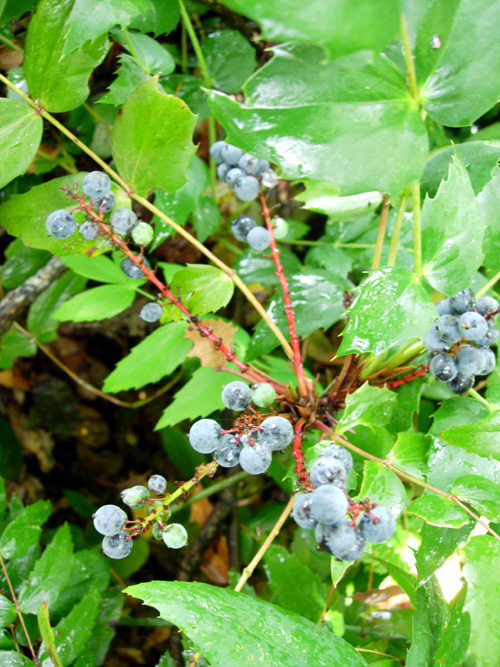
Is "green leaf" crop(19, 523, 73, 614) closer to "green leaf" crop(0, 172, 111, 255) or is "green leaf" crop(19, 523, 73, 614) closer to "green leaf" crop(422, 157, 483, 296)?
"green leaf" crop(0, 172, 111, 255)

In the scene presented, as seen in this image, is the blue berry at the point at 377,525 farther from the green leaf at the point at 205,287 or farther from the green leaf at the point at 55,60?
the green leaf at the point at 55,60

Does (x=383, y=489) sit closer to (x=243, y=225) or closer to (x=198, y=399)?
(x=198, y=399)

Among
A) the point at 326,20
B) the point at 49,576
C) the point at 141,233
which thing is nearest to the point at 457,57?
the point at 326,20

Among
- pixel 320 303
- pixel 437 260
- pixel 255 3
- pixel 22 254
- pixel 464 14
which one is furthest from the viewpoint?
pixel 22 254

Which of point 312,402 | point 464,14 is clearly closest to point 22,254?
point 312,402

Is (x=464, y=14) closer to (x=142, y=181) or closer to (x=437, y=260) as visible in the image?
(x=437, y=260)

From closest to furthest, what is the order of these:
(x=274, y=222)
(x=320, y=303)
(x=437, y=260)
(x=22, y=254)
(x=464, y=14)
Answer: (x=464, y=14)
(x=437, y=260)
(x=274, y=222)
(x=320, y=303)
(x=22, y=254)

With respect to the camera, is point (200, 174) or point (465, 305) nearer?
point (465, 305)

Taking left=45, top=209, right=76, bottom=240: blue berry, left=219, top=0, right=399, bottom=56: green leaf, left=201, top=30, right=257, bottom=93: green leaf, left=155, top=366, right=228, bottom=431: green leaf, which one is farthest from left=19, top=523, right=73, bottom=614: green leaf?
left=201, top=30, right=257, bottom=93: green leaf
